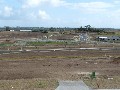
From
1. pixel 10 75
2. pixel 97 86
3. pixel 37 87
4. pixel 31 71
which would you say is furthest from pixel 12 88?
pixel 31 71

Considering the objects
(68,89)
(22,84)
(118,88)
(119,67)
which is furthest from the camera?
(119,67)

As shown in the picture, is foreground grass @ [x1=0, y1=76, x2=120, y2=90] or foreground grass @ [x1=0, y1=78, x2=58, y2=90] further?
foreground grass @ [x1=0, y1=76, x2=120, y2=90]

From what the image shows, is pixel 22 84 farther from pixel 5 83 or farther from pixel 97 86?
pixel 97 86

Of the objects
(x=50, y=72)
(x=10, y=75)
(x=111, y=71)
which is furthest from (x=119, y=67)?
(x=10, y=75)

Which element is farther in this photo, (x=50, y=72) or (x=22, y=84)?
(x=50, y=72)

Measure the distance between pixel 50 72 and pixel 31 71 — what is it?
1.93 meters

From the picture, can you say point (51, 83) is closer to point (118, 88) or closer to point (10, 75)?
point (118, 88)

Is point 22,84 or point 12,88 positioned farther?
point 22,84

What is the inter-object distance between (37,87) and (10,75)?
313 inches

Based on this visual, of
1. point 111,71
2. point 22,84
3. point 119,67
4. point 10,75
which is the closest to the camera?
point 22,84

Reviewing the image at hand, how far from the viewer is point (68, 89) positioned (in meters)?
18.4

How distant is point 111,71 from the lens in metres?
30.1

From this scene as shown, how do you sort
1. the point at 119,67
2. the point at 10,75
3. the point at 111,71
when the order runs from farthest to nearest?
1. the point at 119,67
2. the point at 111,71
3. the point at 10,75

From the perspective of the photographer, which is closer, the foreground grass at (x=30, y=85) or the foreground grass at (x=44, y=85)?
the foreground grass at (x=30, y=85)
